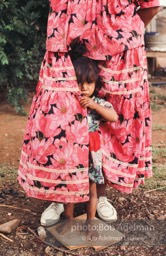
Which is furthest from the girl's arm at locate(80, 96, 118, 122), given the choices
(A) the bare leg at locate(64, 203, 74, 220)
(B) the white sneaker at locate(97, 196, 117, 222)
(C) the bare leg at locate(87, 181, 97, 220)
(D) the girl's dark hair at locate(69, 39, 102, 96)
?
(B) the white sneaker at locate(97, 196, 117, 222)

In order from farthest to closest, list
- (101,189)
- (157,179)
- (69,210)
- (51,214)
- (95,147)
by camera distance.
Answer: (157,179)
(101,189)
(51,214)
(69,210)
(95,147)

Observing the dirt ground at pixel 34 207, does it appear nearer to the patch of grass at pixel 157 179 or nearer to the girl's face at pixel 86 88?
the patch of grass at pixel 157 179

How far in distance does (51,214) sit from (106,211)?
39 cm

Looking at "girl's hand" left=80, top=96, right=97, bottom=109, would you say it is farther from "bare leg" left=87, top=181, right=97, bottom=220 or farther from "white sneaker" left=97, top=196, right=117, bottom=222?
"white sneaker" left=97, top=196, right=117, bottom=222

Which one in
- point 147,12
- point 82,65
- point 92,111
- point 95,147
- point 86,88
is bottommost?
point 95,147

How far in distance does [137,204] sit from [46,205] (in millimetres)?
683

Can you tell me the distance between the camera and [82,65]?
2.68 metres

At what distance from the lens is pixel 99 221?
2.95 m

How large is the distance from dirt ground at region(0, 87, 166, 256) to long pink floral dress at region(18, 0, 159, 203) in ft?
1.13

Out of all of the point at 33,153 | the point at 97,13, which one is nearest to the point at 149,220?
the point at 33,153

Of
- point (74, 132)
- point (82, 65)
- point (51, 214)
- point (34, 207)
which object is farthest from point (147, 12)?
point (34, 207)

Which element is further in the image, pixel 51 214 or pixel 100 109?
pixel 51 214

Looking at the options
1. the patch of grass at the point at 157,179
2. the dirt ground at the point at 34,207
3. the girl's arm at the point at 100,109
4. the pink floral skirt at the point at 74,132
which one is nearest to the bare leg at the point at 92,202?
the pink floral skirt at the point at 74,132

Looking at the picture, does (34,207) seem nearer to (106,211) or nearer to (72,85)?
(106,211)
